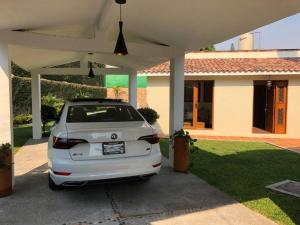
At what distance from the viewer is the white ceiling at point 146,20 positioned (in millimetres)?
4281

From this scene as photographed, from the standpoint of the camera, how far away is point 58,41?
5.43 m

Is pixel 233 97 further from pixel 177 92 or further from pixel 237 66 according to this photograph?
pixel 177 92

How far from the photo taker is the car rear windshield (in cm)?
502

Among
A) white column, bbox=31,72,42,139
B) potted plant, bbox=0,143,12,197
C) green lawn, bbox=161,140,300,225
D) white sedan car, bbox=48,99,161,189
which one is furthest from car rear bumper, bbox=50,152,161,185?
white column, bbox=31,72,42,139

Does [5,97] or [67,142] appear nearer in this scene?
[67,142]

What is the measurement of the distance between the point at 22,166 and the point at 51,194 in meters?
2.46

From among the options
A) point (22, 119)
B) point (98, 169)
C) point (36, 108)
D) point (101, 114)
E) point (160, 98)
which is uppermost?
point (160, 98)

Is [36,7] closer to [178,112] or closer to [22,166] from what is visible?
[178,112]

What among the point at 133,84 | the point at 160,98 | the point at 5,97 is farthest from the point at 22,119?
the point at 5,97

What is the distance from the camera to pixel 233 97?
43.2 ft

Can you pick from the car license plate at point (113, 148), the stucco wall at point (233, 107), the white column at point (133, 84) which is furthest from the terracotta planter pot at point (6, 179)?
the stucco wall at point (233, 107)

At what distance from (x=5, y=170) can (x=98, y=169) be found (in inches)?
68.1

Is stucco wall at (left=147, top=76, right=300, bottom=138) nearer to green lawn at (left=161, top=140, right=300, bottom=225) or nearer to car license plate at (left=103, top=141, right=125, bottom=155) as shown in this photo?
green lawn at (left=161, top=140, right=300, bottom=225)

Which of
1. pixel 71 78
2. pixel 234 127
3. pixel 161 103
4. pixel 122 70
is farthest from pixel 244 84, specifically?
pixel 71 78
